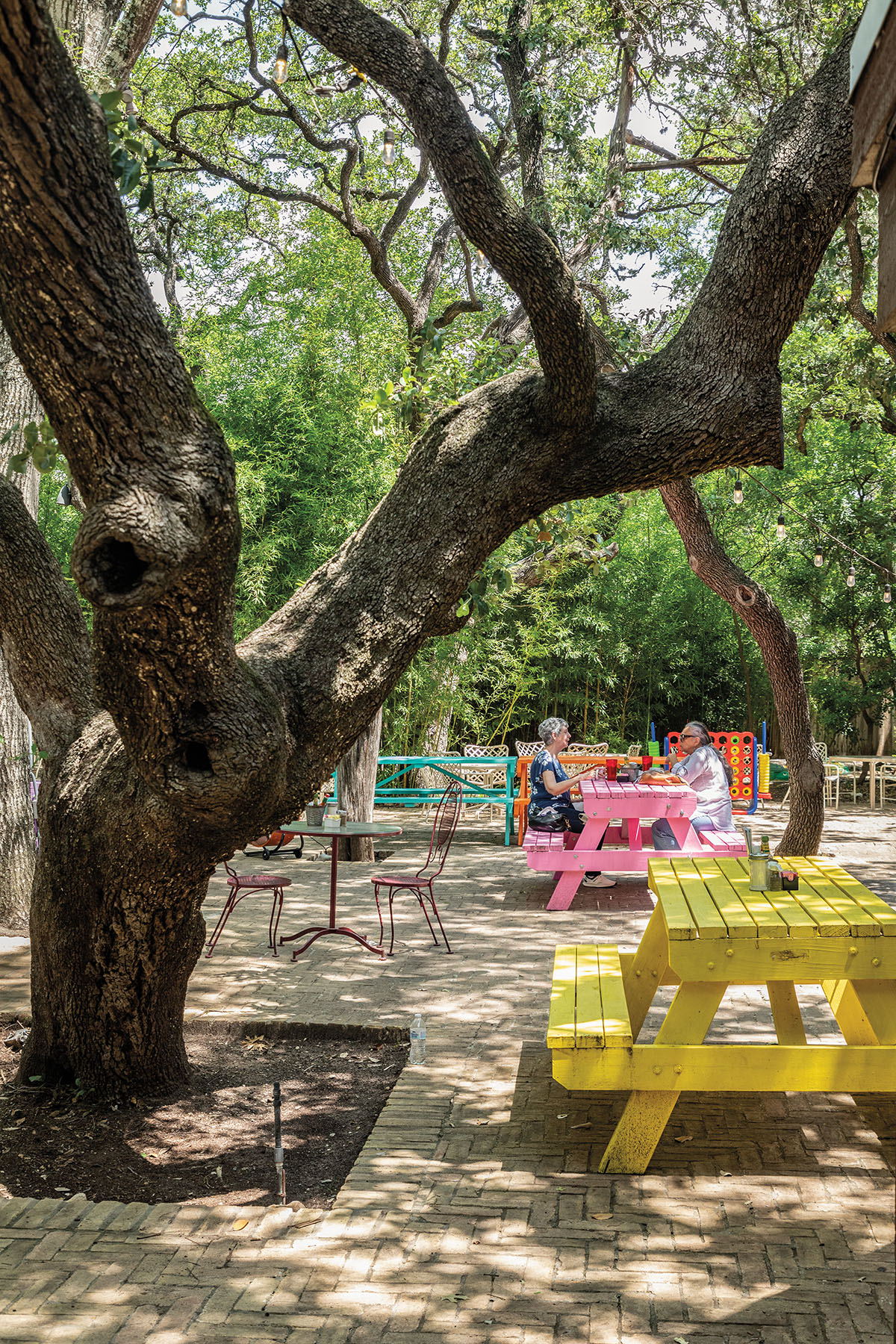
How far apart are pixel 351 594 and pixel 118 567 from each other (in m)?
1.32

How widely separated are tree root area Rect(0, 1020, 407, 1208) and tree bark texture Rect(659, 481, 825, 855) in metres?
4.62

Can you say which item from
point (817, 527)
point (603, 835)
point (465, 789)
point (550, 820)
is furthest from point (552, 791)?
point (465, 789)

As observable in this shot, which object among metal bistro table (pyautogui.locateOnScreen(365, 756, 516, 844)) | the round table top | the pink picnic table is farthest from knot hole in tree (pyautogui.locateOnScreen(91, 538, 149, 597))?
metal bistro table (pyautogui.locateOnScreen(365, 756, 516, 844))

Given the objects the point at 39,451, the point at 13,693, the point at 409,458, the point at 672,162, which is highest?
the point at 672,162

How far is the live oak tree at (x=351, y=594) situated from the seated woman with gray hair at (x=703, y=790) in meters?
4.52

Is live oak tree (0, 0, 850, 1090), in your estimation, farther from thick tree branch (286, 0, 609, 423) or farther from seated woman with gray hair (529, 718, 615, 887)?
seated woman with gray hair (529, 718, 615, 887)

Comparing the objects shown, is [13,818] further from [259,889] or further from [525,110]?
[525,110]

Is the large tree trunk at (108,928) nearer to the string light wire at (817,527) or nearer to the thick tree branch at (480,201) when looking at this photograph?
the thick tree branch at (480,201)

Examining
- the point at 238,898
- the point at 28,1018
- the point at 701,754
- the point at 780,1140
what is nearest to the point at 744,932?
the point at 780,1140

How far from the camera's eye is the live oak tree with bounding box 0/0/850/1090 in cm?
335

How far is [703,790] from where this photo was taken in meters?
8.41

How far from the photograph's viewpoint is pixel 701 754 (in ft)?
27.6

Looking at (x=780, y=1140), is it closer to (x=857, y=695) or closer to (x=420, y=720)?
(x=420, y=720)

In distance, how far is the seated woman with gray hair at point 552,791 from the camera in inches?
322
